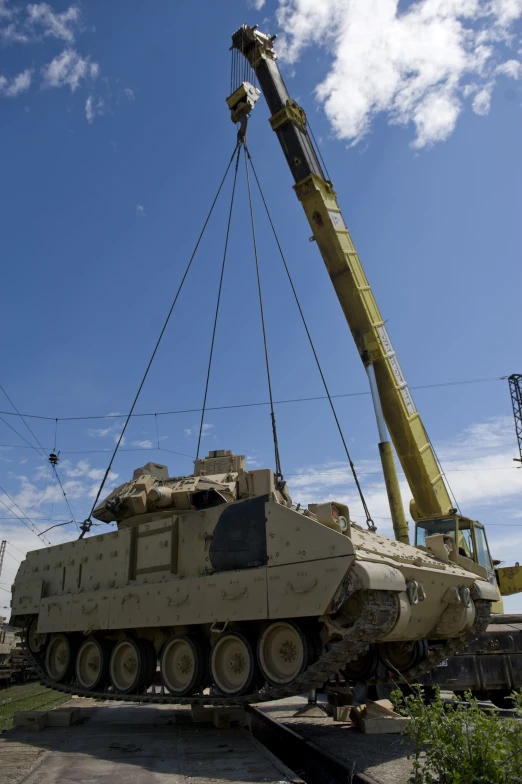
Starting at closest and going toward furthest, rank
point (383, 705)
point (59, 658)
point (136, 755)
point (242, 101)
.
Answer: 1. point (136, 755)
2. point (383, 705)
3. point (59, 658)
4. point (242, 101)

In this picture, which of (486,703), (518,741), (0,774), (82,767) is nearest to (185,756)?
(82,767)

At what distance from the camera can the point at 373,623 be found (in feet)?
25.4

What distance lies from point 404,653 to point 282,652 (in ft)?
9.71

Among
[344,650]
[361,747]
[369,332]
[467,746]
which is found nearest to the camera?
[467,746]

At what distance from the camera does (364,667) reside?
34.5 ft

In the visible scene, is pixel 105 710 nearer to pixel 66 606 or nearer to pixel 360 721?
pixel 66 606

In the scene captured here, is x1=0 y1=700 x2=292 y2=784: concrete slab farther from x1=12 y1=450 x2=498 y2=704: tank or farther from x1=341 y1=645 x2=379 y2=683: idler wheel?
x1=341 y1=645 x2=379 y2=683: idler wheel

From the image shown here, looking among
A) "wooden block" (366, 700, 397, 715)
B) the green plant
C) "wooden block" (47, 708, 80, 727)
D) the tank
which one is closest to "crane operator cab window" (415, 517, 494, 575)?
the tank

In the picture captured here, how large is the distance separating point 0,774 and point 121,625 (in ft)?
14.1

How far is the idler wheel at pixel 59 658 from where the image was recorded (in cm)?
1220

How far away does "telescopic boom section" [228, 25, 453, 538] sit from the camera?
14.8 m

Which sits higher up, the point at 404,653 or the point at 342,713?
the point at 404,653

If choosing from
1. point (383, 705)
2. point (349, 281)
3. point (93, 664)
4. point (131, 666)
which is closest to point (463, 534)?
point (383, 705)

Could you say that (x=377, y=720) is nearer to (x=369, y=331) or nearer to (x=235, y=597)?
(x=235, y=597)
